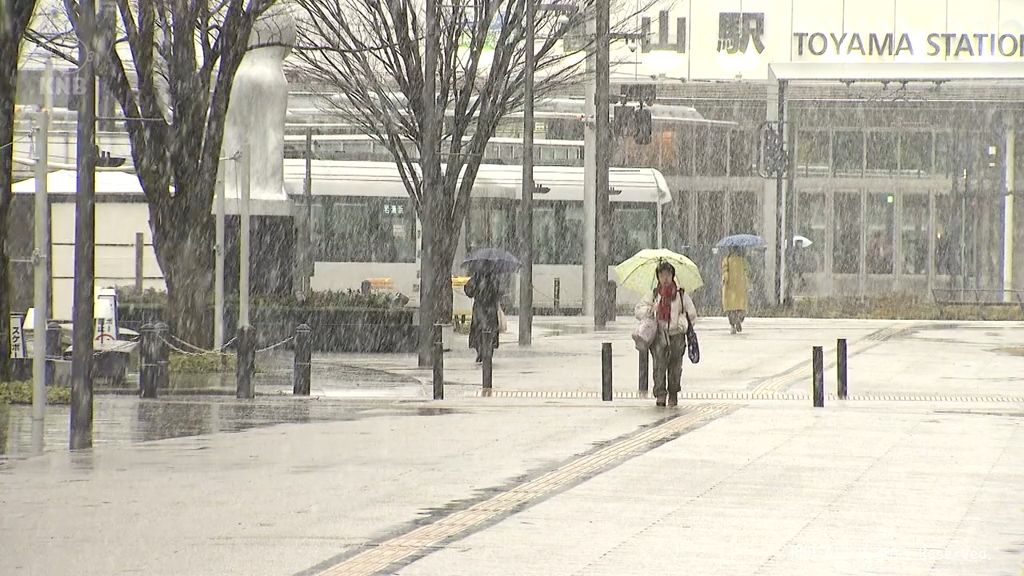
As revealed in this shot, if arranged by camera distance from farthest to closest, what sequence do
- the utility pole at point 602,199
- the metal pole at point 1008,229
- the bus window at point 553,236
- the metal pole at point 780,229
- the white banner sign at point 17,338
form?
1. the metal pole at point 1008,229
2. the metal pole at point 780,229
3. the bus window at point 553,236
4. the utility pole at point 602,199
5. the white banner sign at point 17,338

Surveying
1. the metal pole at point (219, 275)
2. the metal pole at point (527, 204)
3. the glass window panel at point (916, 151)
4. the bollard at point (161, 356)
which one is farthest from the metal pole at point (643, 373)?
the glass window panel at point (916, 151)

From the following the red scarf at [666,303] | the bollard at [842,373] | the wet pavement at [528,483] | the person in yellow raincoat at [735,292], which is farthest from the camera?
the person in yellow raincoat at [735,292]

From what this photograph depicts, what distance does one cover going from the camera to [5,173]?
2014 centimetres

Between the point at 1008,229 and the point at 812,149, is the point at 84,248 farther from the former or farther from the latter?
the point at 812,149

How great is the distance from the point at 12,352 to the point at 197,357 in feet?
11.3

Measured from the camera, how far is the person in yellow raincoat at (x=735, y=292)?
117ft

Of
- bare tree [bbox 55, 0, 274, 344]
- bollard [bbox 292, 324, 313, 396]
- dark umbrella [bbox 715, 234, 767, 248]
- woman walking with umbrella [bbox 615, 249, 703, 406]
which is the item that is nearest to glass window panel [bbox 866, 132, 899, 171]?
dark umbrella [bbox 715, 234, 767, 248]

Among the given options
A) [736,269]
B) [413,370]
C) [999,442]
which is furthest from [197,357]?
[736,269]

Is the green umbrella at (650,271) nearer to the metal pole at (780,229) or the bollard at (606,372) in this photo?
the bollard at (606,372)

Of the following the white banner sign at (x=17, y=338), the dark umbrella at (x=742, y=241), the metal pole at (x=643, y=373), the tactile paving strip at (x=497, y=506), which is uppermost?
the dark umbrella at (x=742, y=241)

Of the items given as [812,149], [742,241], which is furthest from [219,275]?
[812,149]

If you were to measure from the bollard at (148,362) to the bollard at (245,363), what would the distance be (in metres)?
0.98

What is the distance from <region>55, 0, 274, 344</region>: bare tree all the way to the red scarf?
6.97m

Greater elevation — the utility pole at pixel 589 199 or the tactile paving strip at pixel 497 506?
the utility pole at pixel 589 199
